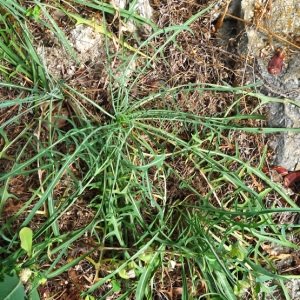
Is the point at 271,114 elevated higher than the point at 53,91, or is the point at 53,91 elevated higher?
the point at 53,91

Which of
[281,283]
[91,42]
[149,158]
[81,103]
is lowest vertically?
[281,283]

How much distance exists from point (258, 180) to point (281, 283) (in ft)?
1.45

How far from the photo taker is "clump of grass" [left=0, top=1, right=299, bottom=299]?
1599 millimetres

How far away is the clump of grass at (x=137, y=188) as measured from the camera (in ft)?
5.24

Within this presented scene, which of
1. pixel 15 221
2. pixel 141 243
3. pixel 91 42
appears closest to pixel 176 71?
pixel 91 42

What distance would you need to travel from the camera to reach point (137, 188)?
1.72m

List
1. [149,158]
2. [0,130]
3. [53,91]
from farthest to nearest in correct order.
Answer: [149,158]
[53,91]
[0,130]

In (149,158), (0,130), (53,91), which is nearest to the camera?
(0,130)

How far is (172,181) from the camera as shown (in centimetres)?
182

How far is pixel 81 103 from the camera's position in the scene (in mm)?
1757

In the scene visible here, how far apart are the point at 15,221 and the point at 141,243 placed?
524 millimetres

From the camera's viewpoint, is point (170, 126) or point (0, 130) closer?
point (0, 130)

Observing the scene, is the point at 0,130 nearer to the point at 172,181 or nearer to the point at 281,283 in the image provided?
the point at 172,181

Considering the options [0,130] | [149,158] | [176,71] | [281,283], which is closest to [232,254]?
[281,283]
